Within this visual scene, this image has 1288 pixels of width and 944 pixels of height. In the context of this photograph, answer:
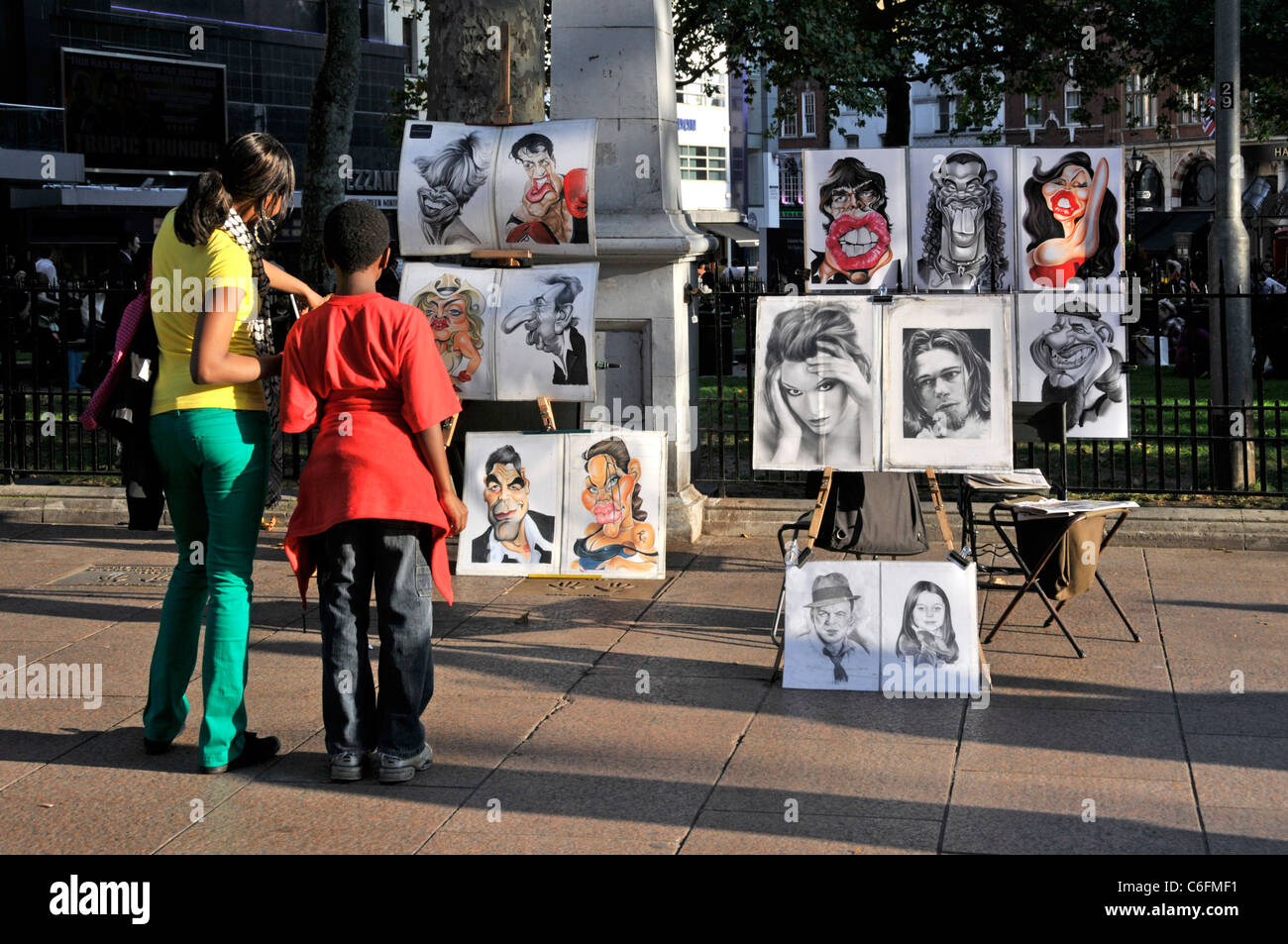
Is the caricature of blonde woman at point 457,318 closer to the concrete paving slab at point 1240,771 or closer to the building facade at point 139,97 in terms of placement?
the concrete paving slab at point 1240,771

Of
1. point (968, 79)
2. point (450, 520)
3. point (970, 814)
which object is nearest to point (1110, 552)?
point (970, 814)

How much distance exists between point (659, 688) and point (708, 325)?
12.3 m

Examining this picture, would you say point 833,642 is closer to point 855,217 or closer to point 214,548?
point 214,548

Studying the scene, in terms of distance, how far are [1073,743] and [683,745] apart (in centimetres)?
142

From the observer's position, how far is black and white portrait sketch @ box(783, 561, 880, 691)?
6.07 m

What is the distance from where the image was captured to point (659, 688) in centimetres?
612

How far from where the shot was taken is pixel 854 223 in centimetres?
816

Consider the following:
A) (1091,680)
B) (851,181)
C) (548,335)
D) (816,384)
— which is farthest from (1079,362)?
(548,335)

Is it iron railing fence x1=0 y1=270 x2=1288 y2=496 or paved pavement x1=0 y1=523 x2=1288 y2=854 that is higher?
iron railing fence x1=0 y1=270 x2=1288 y2=496

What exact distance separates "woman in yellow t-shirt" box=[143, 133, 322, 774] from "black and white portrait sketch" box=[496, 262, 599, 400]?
2558mm

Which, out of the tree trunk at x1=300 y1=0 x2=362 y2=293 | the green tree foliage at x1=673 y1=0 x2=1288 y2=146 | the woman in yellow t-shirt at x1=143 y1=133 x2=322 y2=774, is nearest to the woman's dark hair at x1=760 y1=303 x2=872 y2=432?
the woman in yellow t-shirt at x1=143 y1=133 x2=322 y2=774

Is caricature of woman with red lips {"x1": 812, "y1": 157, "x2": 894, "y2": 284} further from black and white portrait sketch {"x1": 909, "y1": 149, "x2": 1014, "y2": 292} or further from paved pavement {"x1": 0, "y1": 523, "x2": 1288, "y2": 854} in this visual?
paved pavement {"x1": 0, "y1": 523, "x2": 1288, "y2": 854}

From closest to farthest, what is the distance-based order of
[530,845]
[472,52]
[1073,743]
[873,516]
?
[530,845] < [1073,743] < [873,516] < [472,52]

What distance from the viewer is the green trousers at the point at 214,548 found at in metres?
4.91
